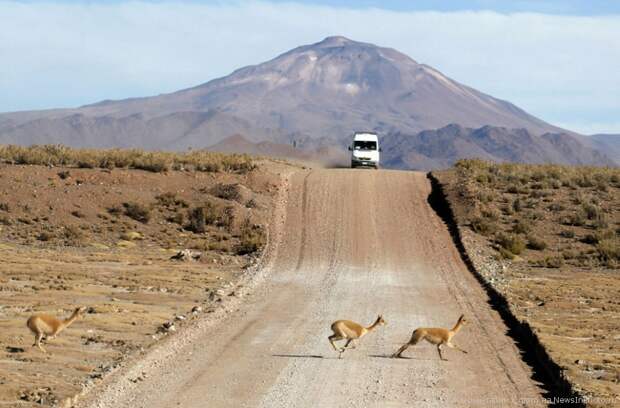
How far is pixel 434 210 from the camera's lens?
4441 cm

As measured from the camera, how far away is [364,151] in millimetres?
58594

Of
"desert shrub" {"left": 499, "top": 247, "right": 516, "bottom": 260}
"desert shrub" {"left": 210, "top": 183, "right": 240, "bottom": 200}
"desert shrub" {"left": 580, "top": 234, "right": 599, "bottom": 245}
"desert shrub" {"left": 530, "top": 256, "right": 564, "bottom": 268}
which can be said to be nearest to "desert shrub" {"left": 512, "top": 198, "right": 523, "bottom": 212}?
"desert shrub" {"left": 580, "top": 234, "right": 599, "bottom": 245}

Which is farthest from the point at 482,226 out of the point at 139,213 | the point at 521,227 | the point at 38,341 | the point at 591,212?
the point at 38,341

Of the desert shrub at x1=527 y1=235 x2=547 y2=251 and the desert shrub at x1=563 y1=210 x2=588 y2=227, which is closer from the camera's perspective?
the desert shrub at x1=527 y1=235 x2=547 y2=251

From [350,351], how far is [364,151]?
39.3 meters

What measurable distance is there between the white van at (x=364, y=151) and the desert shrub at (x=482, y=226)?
16.7 m

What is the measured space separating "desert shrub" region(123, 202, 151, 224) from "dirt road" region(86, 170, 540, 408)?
17.5ft

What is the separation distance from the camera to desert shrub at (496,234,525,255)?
128ft

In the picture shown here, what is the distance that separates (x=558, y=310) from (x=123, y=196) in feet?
72.3

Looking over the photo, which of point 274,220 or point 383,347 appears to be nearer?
point 383,347

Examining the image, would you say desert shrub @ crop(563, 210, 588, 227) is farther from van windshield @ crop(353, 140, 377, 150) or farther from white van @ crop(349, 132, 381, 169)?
van windshield @ crop(353, 140, 377, 150)

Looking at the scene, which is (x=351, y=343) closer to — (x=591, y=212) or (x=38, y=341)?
(x=38, y=341)

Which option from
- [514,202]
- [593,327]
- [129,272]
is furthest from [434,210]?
[593,327]

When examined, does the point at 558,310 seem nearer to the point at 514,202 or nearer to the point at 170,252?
the point at 170,252
